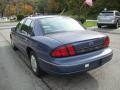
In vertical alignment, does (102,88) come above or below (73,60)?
below

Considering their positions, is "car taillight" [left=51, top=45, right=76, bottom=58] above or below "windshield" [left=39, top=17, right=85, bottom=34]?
below

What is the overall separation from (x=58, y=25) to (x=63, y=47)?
1.28 metres

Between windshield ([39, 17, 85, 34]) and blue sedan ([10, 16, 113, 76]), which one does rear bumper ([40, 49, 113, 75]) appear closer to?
blue sedan ([10, 16, 113, 76])

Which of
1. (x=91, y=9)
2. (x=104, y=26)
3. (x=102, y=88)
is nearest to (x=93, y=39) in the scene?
(x=102, y=88)

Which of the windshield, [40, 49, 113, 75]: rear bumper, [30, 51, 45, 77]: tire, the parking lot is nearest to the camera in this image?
[40, 49, 113, 75]: rear bumper

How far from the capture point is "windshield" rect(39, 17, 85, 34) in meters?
5.39

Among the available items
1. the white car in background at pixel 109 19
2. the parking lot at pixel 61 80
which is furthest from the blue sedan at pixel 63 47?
the white car in background at pixel 109 19

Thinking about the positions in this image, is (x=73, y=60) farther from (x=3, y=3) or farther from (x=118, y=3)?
(x=3, y=3)

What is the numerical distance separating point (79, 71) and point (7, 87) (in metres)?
1.69

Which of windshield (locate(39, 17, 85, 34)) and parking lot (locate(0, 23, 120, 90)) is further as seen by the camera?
windshield (locate(39, 17, 85, 34))

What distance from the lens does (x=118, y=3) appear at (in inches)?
1405

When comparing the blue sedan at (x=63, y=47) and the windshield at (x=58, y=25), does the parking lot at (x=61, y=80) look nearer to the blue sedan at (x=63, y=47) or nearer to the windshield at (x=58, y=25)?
the blue sedan at (x=63, y=47)

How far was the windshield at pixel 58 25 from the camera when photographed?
17.7 ft

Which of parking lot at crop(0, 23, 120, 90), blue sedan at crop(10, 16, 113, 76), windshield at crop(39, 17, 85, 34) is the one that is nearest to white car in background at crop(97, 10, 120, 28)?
parking lot at crop(0, 23, 120, 90)
